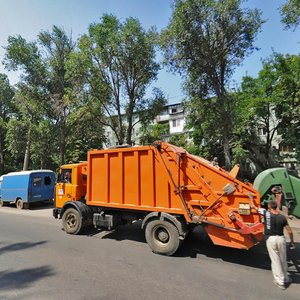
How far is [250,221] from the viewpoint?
6523 mm

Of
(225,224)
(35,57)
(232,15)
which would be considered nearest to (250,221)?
(225,224)

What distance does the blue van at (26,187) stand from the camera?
1795 centimetres

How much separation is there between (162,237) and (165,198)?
40.0 inches

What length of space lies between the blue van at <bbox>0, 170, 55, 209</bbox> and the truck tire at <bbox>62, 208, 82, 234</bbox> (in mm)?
9192

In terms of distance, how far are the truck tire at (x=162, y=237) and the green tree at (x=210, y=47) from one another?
11.2 metres

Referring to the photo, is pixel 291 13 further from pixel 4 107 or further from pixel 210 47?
pixel 4 107

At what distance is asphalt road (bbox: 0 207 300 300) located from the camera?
16.8 feet

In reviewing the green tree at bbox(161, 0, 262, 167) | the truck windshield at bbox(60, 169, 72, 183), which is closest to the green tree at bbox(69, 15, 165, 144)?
the green tree at bbox(161, 0, 262, 167)

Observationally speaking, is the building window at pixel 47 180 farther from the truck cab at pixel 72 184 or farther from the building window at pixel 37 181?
the truck cab at pixel 72 184

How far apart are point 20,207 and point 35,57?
1290cm

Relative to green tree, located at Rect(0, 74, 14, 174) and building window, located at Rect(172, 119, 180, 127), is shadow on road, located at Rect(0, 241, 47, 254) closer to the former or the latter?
green tree, located at Rect(0, 74, 14, 174)

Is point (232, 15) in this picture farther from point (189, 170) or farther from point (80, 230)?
point (80, 230)

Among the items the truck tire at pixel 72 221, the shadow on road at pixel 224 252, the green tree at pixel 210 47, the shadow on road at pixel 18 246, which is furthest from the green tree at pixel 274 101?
the shadow on road at pixel 18 246

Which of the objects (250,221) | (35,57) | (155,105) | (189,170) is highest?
(35,57)
